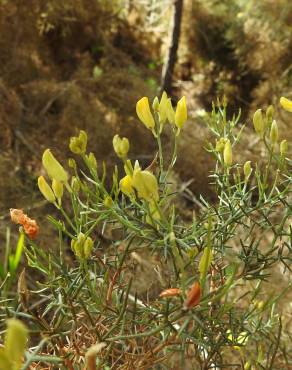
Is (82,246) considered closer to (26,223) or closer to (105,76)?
(26,223)

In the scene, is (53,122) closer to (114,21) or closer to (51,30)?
(51,30)

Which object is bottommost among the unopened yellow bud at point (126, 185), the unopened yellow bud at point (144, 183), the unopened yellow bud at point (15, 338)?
the unopened yellow bud at point (126, 185)

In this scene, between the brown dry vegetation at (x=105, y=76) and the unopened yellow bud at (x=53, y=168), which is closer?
the unopened yellow bud at (x=53, y=168)

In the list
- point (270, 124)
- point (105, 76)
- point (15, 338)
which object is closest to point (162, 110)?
point (270, 124)

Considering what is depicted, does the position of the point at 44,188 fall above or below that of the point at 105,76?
above

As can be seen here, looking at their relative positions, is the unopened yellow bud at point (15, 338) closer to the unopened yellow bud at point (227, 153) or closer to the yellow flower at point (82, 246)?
the yellow flower at point (82, 246)

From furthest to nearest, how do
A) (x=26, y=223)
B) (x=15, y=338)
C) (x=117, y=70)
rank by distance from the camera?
(x=117, y=70) < (x=26, y=223) < (x=15, y=338)

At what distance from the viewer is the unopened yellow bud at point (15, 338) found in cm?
24

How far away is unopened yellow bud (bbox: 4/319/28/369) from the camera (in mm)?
243

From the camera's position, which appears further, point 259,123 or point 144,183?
point 259,123

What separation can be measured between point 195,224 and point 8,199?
1801 millimetres

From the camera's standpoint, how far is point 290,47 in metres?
3.40

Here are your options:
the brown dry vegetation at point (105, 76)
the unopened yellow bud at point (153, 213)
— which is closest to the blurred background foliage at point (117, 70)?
the brown dry vegetation at point (105, 76)

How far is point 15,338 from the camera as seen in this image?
248 mm
